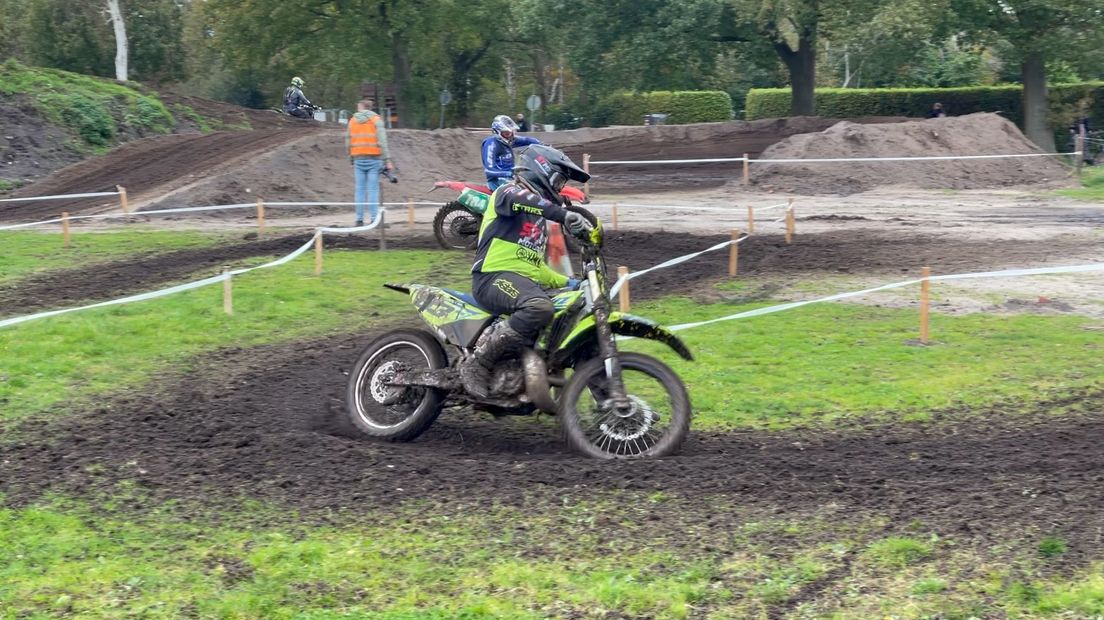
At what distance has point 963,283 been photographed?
14.7 metres

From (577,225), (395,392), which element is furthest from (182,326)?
(577,225)

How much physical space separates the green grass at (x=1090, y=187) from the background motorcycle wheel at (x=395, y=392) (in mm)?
21108

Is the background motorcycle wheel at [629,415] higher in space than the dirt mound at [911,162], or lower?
lower

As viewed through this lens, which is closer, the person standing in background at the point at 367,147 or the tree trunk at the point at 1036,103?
the person standing in background at the point at 367,147

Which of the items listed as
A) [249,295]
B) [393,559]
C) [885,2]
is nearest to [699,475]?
[393,559]

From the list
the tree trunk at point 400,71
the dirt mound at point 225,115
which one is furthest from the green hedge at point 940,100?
the dirt mound at point 225,115

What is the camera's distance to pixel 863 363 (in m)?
10.5

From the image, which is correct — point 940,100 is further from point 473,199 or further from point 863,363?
point 863,363

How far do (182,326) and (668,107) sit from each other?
4172cm

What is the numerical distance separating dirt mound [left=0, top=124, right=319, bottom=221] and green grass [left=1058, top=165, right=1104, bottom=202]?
721 inches

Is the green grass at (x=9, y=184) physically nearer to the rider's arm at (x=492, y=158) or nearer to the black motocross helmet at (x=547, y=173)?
the rider's arm at (x=492, y=158)

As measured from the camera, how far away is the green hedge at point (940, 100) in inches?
1606

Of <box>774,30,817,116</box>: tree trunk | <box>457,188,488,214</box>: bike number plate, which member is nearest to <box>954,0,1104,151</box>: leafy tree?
<box>774,30,817,116</box>: tree trunk

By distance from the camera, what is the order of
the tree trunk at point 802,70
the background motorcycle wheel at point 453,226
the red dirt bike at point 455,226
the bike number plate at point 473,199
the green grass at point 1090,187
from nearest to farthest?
1. the bike number plate at point 473,199
2. the red dirt bike at point 455,226
3. the background motorcycle wheel at point 453,226
4. the green grass at point 1090,187
5. the tree trunk at point 802,70
